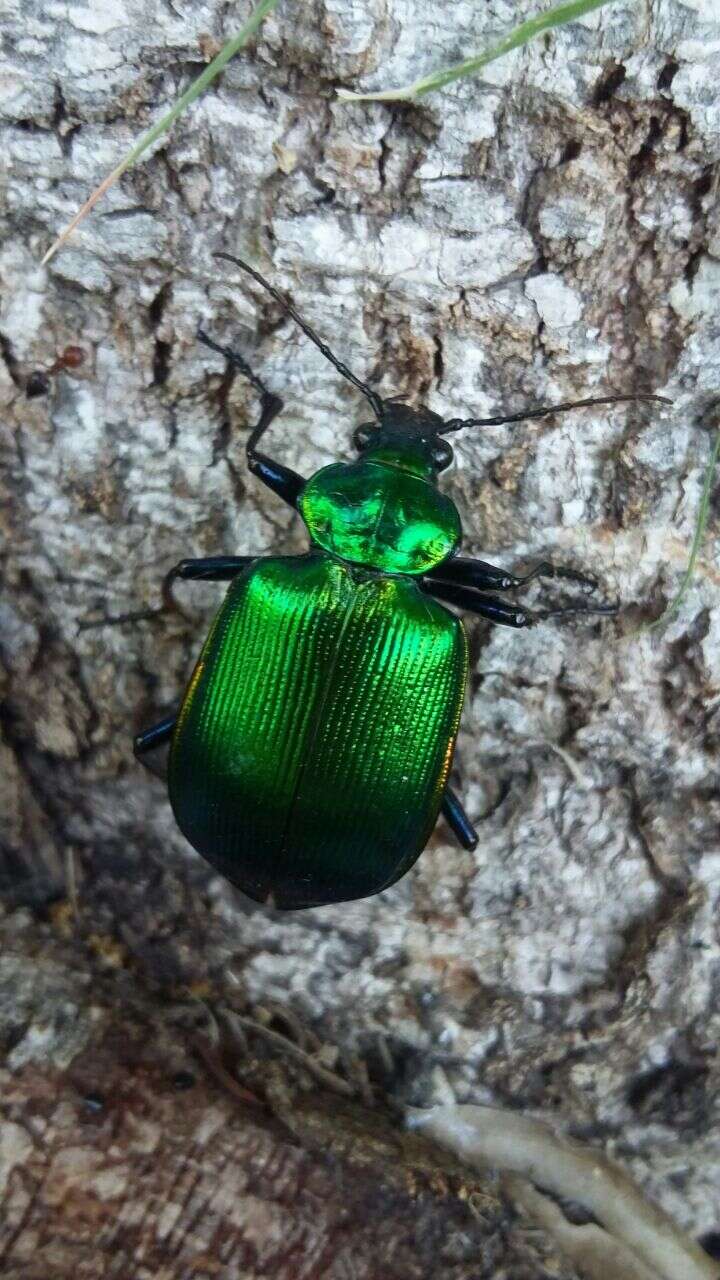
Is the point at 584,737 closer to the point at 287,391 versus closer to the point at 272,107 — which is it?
the point at 287,391

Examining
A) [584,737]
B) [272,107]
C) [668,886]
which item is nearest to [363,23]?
[272,107]

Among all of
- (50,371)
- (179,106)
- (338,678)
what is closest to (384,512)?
(338,678)

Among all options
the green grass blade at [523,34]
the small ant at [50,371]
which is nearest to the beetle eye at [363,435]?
the small ant at [50,371]

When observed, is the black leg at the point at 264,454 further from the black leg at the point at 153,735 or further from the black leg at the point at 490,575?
the black leg at the point at 153,735

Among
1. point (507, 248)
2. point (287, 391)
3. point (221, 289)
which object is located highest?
point (507, 248)

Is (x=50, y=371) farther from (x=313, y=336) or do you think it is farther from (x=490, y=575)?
(x=490, y=575)

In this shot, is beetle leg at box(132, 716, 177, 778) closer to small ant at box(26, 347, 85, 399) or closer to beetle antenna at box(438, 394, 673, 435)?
small ant at box(26, 347, 85, 399)

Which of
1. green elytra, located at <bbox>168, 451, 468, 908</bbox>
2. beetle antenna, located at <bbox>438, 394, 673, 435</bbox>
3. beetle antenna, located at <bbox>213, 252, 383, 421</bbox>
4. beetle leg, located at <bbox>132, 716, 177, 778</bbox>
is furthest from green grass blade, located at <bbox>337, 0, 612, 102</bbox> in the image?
beetle leg, located at <bbox>132, 716, 177, 778</bbox>
